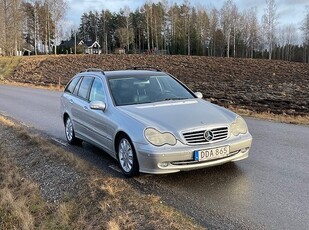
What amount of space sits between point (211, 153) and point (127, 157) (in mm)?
1298

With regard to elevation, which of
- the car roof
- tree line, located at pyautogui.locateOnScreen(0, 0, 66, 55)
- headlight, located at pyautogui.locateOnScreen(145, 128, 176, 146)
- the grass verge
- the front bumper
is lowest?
the grass verge

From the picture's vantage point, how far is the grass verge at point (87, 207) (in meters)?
4.34

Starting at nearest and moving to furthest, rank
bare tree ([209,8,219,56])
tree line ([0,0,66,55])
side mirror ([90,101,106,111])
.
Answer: side mirror ([90,101,106,111]) < tree line ([0,0,66,55]) < bare tree ([209,8,219,56])

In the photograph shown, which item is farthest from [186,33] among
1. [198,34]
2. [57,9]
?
[57,9]

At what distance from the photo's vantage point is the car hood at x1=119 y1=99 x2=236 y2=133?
17.9ft

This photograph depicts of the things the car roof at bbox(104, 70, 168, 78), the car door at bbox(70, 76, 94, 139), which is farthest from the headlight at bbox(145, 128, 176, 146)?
the car door at bbox(70, 76, 94, 139)

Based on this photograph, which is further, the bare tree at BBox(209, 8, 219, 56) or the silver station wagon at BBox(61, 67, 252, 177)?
the bare tree at BBox(209, 8, 219, 56)

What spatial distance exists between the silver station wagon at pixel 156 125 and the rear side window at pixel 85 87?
47 millimetres

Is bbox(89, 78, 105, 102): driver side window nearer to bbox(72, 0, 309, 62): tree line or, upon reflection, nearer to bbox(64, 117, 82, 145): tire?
bbox(64, 117, 82, 145): tire

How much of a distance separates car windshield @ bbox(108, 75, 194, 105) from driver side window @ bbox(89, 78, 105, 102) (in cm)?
23

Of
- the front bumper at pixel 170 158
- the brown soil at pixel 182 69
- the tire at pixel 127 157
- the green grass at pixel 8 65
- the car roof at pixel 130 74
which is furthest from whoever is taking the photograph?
the green grass at pixel 8 65

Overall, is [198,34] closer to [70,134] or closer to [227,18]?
[227,18]

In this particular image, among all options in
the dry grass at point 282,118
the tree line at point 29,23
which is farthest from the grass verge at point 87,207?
the tree line at point 29,23

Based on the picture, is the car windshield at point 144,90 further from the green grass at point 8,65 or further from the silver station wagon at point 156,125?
the green grass at point 8,65
